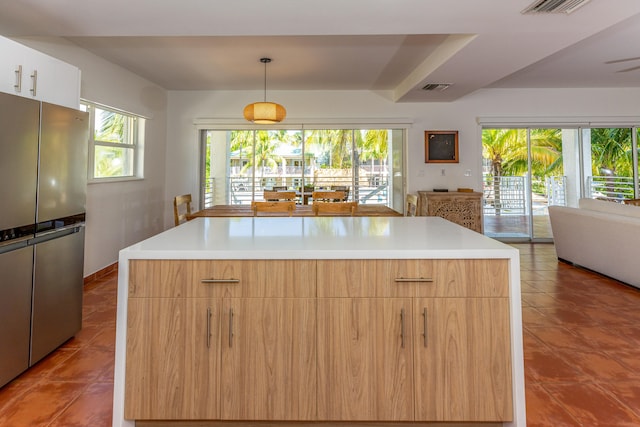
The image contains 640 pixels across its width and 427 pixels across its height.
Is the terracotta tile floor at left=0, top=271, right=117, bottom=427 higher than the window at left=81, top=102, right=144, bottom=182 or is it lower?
lower

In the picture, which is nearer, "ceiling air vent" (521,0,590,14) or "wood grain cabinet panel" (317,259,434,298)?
"wood grain cabinet panel" (317,259,434,298)

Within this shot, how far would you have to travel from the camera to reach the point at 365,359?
130 centimetres

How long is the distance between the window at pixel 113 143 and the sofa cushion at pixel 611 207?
5398 mm

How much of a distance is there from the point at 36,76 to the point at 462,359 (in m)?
2.64

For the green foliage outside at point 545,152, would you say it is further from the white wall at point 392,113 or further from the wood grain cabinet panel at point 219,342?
the wood grain cabinet panel at point 219,342

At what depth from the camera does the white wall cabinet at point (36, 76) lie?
6.00ft

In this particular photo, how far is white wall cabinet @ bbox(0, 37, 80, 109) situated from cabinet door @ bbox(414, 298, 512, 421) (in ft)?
7.76

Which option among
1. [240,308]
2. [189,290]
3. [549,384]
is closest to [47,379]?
[189,290]

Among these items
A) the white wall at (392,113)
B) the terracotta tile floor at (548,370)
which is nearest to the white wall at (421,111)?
the white wall at (392,113)

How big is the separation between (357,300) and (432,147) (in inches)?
180

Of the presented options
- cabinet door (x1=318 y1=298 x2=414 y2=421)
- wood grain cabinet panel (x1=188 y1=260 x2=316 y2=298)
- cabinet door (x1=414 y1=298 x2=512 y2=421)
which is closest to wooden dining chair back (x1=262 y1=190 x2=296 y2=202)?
wood grain cabinet panel (x1=188 y1=260 x2=316 y2=298)

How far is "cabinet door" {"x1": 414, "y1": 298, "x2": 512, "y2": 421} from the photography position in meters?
1.28

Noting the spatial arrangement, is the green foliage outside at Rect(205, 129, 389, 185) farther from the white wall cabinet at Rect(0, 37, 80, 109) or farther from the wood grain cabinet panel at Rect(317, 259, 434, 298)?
the wood grain cabinet panel at Rect(317, 259, 434, 298)

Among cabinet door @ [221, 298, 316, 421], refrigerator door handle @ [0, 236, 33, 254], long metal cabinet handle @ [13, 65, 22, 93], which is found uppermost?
long metal cabinet handle @ [13, 65, 22, 93]
